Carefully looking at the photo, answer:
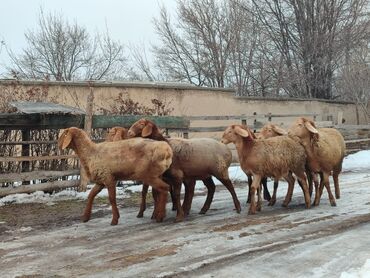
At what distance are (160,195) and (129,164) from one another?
2.36 feet

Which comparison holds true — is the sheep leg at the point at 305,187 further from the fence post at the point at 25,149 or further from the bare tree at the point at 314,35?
the bare tree at the point at 314,35

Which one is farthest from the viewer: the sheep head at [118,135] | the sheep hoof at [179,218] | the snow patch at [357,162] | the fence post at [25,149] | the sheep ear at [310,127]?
the snow patch at [357,162]

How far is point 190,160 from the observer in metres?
8.89

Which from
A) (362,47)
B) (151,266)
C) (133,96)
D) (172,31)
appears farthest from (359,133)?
(151,266)

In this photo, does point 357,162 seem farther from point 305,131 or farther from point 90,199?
A: point 90,199

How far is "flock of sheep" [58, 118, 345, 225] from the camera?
→ 826cm

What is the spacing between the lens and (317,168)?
974 centimetres

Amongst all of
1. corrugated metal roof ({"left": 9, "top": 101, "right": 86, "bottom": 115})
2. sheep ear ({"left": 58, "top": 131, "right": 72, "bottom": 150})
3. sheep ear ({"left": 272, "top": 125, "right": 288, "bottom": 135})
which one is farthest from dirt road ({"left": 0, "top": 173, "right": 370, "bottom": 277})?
corrugated metal roof ({"left": 9, "top": 101, "right": 86, "bottom": 115})

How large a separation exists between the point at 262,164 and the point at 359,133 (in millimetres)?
15913

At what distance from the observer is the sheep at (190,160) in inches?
346

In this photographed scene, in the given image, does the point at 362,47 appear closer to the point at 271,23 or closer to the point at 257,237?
the point at 271,23

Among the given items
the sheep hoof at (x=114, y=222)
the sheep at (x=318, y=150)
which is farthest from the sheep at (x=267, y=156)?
the sheep hoof at (x=114, y=222)

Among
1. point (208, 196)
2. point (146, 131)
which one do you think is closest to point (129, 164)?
point (146, 131)

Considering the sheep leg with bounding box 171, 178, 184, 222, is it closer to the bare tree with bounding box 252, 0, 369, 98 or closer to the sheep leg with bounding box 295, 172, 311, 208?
the sheep leg with bounding box 295, 172, 311, 208
